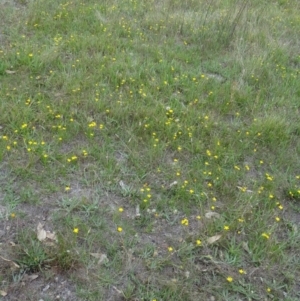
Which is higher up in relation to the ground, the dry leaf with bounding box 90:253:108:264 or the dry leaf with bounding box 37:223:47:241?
the dry leaf with bounding box 37:223:47:241

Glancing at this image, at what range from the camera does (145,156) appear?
3990mm

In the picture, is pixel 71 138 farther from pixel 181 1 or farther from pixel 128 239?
pixel 181 1

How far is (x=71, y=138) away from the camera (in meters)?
4.04

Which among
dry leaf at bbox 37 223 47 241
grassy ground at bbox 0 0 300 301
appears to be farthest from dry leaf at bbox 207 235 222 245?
dry leaf at bbox 37 223 47 241

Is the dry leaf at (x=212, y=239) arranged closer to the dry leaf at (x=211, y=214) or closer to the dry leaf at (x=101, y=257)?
the dry leaf at (x=211, y=214)

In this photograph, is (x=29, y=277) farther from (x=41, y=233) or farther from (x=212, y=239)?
(x=212, y=239)

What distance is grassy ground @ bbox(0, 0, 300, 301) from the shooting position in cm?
304

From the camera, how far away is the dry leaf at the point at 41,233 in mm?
3076

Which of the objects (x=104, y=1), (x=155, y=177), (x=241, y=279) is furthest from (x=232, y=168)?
(x=104, y=1)

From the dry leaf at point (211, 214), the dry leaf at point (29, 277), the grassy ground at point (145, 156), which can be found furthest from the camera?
the dry leaf at point (211, 214)

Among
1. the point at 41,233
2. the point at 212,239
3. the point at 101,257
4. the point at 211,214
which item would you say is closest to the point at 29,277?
the point at 41,233

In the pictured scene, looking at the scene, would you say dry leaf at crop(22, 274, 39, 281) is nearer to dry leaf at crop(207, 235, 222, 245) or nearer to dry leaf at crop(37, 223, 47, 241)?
dry leaf at crop(37, 223, 47, 241)

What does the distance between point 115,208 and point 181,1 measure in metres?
4.49

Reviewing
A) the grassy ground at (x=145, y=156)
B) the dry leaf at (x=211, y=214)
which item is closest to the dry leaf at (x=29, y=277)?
the grassy ground at (x=145, y=156)
